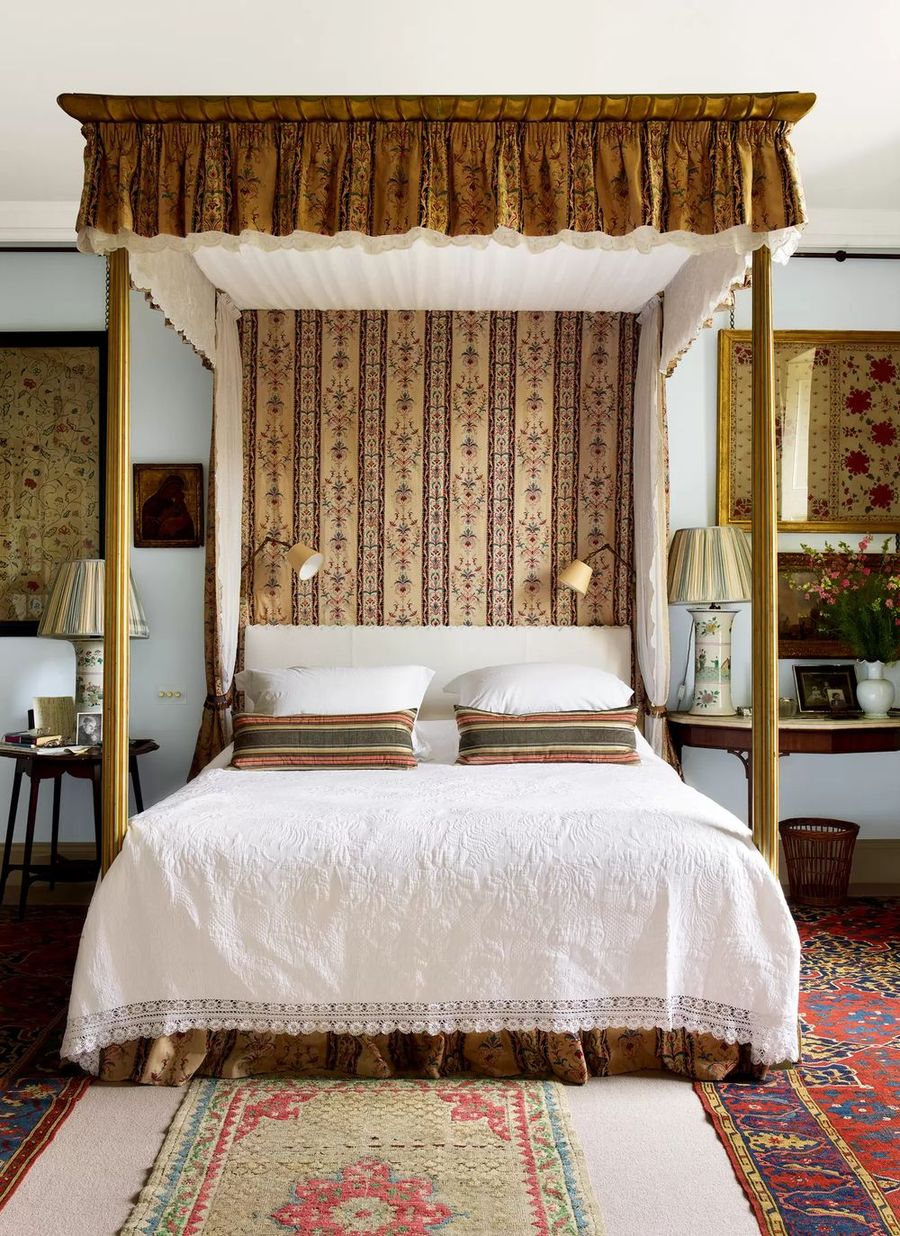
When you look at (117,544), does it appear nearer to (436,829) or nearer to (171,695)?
(436,829)

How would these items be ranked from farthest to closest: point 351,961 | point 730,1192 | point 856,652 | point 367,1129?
point 856,652 → point 351,961 → point 367,1129 → point 730,1192

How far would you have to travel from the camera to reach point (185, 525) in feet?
17.3

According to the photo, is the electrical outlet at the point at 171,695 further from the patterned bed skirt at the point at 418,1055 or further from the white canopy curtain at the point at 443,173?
the patterned bed skirt at the point at 418,1055

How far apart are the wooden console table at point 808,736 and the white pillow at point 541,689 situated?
1.39 ft

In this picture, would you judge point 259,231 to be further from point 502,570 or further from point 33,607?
point 33,607

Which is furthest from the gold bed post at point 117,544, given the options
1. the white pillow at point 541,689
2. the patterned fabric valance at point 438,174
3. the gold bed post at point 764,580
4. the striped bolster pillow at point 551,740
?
the gold bed post at point 764,580

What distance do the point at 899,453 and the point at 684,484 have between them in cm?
105

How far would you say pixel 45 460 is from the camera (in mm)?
5242

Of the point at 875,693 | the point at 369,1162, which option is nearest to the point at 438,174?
the point at 369,1162

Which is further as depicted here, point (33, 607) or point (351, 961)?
point (33, 607)

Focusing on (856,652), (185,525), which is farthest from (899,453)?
(185,525)

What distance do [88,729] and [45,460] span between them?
1.37 metres

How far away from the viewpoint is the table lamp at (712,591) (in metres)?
4.91

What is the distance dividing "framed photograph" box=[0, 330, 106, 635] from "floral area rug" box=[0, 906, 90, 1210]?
1467 millimetres
